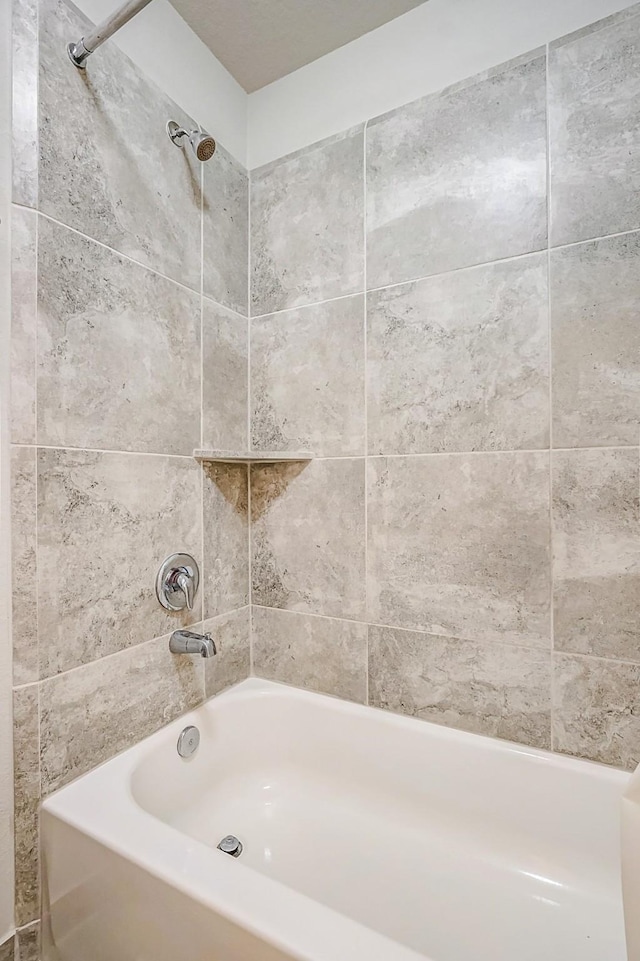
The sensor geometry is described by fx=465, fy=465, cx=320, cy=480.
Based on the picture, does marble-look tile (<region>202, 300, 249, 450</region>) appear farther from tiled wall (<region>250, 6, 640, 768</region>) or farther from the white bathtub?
the white bathtub

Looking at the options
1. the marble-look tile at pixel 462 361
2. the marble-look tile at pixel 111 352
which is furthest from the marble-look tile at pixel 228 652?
the marble-look tile at pixel 462 361

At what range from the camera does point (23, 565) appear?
0.96m

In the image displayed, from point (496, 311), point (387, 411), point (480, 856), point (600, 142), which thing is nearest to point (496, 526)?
point (387, 411)

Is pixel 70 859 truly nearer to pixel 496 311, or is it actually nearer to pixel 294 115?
pixel 496 311

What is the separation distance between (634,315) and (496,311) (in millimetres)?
310

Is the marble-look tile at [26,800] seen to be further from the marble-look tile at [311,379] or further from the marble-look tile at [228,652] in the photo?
the marble-look tile at [311,379]

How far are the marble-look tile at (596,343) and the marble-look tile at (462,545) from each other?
134 mm

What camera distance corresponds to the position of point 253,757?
4.80 feet

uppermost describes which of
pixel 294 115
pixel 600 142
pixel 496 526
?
pixel 294 115

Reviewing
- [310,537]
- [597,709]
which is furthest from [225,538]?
[597,709]

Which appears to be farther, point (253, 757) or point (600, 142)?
point (253, 757)

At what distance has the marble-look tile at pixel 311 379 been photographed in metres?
1.43

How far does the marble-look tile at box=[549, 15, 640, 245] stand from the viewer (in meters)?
1.09

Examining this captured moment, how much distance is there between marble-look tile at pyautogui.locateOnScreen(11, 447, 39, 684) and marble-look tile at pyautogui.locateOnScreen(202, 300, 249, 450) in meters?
0.55
